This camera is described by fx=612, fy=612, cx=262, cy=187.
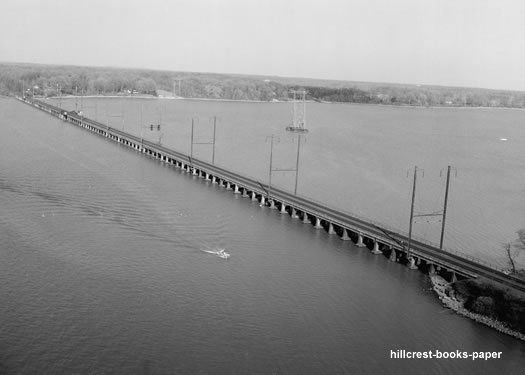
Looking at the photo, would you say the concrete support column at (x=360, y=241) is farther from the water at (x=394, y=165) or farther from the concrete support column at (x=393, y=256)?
the water at (x=394, y=165)

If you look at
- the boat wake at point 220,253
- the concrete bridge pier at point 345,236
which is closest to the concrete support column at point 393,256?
the concrete bridge pier at point 345,236

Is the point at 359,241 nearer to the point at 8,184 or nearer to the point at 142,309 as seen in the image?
the point at 142,309

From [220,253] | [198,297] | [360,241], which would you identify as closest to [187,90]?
[360,241]

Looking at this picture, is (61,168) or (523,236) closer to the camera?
(523,236)

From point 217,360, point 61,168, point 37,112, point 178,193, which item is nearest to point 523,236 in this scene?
point 217,360

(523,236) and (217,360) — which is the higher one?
(523,236)

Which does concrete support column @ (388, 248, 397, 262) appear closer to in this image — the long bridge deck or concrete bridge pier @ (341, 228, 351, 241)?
the long bridge deck
